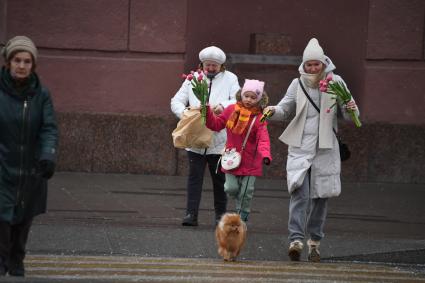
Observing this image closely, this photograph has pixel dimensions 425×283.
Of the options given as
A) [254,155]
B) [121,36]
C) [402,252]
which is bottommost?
[402,252]

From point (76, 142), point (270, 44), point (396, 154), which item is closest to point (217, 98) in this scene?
point (76, 142)

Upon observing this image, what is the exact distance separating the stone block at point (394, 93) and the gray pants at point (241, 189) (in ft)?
17.5

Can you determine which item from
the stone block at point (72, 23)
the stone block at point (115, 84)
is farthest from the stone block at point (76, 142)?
the stone block at point (72, 23)

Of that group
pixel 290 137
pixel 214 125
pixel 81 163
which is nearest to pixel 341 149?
pixel 290 137

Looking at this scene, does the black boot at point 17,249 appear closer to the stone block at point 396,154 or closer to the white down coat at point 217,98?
the white down coat at point 217,98

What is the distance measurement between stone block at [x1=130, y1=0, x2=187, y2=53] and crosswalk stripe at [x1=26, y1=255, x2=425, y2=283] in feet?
18.4

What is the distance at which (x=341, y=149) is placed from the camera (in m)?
9.29

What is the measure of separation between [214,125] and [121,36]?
501 centimetres

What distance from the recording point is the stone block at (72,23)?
13.9 metres

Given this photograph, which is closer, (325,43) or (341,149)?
(341,149)

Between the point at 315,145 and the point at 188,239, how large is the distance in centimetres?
133

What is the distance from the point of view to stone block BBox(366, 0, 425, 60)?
14625mm

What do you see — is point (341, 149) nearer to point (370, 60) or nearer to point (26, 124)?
point (26, 124)

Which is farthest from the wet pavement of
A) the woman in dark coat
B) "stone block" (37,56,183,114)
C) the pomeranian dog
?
"stone block" (37,56,183,114)
